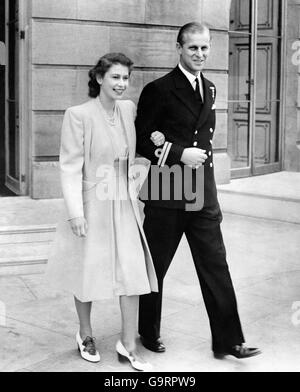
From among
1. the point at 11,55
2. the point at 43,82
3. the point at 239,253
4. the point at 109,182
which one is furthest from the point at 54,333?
the point at 11,55

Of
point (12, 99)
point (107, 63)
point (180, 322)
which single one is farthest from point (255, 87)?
point (107, 63)

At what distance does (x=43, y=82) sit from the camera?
9.36m

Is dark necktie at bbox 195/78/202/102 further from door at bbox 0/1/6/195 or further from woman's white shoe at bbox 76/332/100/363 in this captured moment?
door at bbox 0/1/6/195

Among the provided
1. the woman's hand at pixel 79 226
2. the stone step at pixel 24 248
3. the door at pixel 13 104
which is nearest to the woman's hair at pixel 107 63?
the woman's hand at pixel 79 226

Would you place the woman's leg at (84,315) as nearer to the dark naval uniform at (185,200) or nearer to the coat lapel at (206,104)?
the dark naval uniform at (185,200)

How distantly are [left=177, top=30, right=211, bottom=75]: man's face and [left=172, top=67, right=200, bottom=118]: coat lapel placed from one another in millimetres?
73

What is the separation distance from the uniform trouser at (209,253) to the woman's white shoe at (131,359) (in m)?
0.51

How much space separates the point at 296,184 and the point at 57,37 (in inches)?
160

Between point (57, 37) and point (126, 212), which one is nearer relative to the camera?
point (126, 212)

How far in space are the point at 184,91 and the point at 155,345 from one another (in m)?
1.57

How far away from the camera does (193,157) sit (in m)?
4.31

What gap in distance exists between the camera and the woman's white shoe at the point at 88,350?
174 inches

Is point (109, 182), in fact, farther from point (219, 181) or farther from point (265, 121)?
point (265, 121)

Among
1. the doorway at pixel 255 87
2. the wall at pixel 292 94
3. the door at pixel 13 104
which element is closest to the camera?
the door at pixel 13 104
